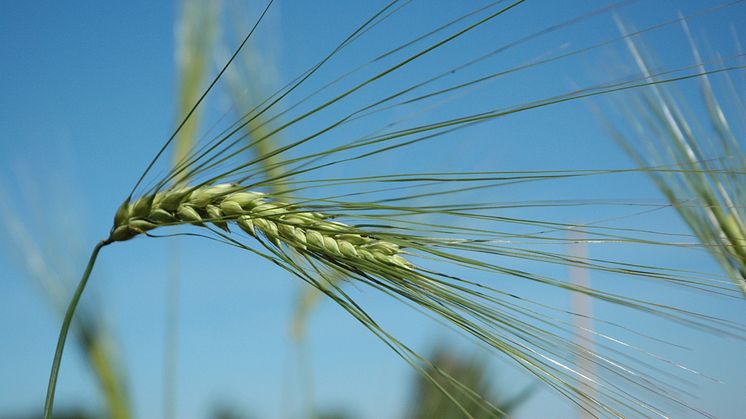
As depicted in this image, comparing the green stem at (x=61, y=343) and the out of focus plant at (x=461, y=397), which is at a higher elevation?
the green stem at (x=61, y=343)

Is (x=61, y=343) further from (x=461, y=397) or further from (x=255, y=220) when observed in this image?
(x=461, y=397)

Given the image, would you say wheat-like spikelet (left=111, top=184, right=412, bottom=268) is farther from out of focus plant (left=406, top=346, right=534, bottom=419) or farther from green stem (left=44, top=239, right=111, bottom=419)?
out of focus plant (left=406, top=346, right=534, bottom=419)

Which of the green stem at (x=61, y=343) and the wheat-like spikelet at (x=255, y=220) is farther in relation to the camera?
the green stem at (x=61, y=343)

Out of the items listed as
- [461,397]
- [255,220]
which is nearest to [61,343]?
[255,220]

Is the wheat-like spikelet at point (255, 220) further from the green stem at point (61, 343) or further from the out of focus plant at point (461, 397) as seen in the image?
the out of focus plant at point (461, 397)

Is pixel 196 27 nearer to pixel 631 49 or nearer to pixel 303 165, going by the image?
pixel 631 49

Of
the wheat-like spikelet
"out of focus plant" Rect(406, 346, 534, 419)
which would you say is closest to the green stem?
the wheat-like spikelet

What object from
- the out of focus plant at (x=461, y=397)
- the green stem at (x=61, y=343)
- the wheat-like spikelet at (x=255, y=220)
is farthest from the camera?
the out of focus plant at (x=461, y=397)

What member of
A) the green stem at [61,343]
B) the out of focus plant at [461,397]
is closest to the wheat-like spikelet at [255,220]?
the green stem at [61,343]

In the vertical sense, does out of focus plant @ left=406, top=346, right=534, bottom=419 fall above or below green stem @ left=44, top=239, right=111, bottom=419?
below
